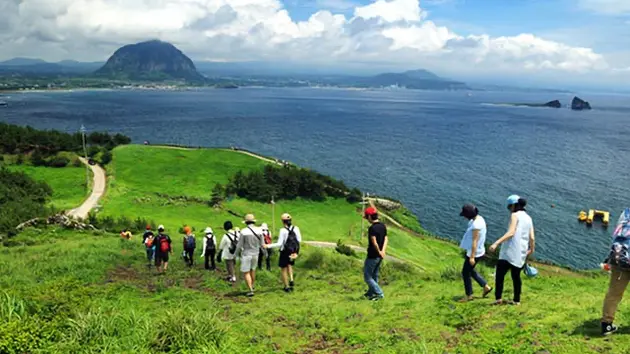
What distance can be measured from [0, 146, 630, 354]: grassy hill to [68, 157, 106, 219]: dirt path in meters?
18.1

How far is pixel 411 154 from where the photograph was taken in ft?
308

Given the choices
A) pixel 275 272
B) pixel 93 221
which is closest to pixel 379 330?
pixel 275 272

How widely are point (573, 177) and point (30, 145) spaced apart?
82.2 m

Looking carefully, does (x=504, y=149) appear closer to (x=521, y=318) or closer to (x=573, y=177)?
(x=573, y=177)

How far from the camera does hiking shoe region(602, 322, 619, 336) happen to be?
755cm

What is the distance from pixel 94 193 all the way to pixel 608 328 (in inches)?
1832

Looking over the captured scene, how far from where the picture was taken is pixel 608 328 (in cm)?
755

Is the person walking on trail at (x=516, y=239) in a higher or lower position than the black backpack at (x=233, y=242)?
higher

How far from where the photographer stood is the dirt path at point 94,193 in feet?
124

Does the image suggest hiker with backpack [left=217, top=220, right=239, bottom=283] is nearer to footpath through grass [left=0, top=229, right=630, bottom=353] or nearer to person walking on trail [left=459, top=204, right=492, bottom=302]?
footpath through grass [left=0, top=229, right=630, bottom=353]

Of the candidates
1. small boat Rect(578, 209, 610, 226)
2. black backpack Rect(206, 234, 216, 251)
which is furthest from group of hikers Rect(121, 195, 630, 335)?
small boat Rect(578, 209, 610, 226)

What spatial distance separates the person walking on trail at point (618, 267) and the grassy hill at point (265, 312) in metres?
0.36

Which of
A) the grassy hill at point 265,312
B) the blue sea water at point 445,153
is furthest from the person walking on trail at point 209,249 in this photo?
the blue sea water at point 445,153

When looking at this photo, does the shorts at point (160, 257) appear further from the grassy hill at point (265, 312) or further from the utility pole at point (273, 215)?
the utility pole at point (273, 215)
